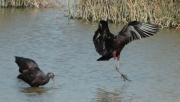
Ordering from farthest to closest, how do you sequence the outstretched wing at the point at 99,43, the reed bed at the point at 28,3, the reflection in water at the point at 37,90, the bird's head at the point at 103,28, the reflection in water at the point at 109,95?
the reed bed at the point at 28,3, the outstretched wing at the point at 99,43, the bird's head at the point at 103,28, the reflection in water at the point at 37,90, the reflection in water at the point at 109,95

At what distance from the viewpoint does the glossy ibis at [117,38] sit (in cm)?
999

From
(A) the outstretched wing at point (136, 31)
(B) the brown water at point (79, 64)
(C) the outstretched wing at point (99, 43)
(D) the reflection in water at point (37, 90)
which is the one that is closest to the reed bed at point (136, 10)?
(B) the brown water at point (79, 64)

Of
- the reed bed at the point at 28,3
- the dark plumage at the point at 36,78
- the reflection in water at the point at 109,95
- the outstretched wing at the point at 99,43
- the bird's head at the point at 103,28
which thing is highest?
the bird's head at the point at 103,28

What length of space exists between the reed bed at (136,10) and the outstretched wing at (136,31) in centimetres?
467

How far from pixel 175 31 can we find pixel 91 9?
245 centimetres

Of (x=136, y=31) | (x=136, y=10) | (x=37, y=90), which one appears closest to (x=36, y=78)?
(x=37, y=90)

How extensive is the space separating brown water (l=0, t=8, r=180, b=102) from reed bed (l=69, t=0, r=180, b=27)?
0.34 metres

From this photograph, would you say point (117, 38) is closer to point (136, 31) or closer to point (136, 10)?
point (136, 31)

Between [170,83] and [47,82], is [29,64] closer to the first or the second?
[47,82]

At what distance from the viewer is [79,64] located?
11477 mm

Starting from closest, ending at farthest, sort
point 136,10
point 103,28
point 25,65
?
point 103,28, point 25,65, point 136,10

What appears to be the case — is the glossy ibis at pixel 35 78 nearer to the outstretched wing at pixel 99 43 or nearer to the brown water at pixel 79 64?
the brown water at pixel 79 64

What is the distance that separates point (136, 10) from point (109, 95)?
20.9ft

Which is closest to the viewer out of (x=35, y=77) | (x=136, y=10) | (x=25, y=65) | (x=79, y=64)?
(x=35, y=77)
